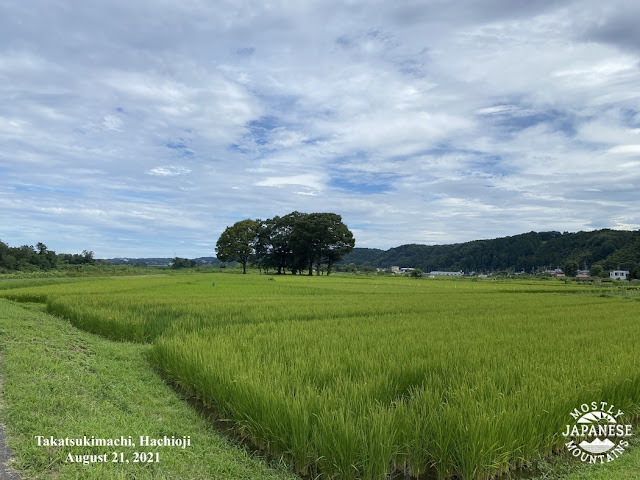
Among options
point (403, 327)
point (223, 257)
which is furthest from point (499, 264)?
point (403, 327)

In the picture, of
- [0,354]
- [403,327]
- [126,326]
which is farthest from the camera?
[126,326]

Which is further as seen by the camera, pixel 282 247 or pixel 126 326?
pixel 282 247

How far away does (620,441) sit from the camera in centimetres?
438

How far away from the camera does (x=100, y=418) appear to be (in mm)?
4199

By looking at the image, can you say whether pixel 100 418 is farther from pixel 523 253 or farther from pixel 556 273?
pixel 523 253

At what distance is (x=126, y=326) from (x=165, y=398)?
539 cm

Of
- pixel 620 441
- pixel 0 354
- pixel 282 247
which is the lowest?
pixel 620 441

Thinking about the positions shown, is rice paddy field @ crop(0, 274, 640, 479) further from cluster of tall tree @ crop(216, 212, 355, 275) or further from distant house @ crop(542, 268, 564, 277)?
distant house @ crop(542, 268, 564, 277)

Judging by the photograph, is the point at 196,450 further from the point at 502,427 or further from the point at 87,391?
the point at 502,427

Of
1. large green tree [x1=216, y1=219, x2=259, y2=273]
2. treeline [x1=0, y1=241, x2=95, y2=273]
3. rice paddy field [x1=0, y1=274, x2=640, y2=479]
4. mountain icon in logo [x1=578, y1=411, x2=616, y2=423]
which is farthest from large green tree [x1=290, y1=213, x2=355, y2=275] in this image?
mountain icon in logo [x1=578, y1=411, x2=616, y2=423]

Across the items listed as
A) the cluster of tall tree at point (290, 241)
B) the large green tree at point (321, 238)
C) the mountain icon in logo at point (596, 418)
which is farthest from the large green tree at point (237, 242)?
the mountain icon in logo at point (596, 418)

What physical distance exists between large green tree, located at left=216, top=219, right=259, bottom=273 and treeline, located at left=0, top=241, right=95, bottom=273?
25186mm

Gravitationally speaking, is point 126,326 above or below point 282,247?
below

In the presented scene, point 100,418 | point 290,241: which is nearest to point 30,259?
point 290,241
